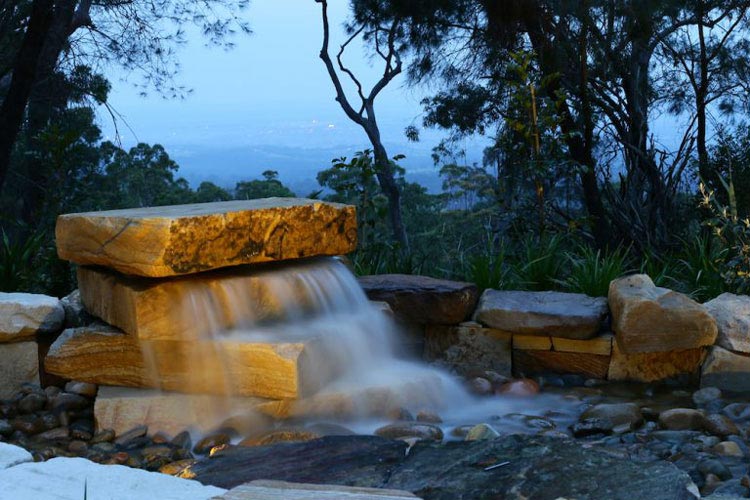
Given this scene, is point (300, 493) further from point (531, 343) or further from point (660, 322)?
point (531, 343)

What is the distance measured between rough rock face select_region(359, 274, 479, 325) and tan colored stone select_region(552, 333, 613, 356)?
656mm

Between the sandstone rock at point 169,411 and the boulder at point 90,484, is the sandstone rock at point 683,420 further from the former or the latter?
the boulder at point 90,484

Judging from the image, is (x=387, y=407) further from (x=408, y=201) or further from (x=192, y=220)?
(x=408, y=201)

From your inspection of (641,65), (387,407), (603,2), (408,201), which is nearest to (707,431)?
(387,407)

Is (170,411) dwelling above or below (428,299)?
below

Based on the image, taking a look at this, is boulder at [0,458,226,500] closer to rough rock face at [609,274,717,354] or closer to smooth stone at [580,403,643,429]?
smooth stone at [580,403,643,429]

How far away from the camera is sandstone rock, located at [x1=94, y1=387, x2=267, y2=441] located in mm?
4535

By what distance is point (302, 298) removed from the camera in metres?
4.98

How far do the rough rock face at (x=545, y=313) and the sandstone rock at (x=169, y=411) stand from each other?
Answer: 1.82 m

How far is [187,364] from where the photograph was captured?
463 cm

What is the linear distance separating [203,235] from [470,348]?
85.7 inches

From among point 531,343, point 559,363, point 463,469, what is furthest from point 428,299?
point 463,469

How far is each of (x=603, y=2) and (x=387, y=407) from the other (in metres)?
6.43

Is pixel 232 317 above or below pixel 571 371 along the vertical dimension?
above
